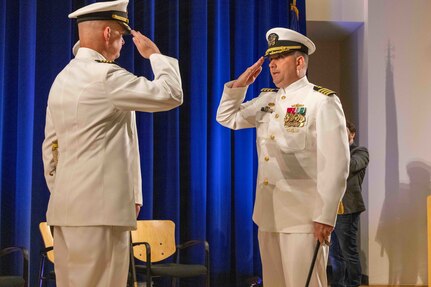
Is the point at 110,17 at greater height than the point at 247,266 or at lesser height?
greater

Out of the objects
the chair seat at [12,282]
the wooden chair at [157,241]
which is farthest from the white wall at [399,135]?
the chair seat at [12,282]

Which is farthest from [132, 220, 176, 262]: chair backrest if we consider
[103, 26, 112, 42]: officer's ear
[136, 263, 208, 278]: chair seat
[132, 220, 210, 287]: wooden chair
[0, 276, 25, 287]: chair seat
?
[103, 26, 112, 42]: officer's ear

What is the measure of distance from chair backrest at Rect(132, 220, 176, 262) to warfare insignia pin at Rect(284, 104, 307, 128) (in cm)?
234

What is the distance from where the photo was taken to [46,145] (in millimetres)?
2945

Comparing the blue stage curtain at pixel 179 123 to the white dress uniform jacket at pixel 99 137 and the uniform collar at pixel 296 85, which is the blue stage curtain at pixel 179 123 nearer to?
the uniform collar at pixel 296 85

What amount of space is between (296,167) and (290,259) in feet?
1.42

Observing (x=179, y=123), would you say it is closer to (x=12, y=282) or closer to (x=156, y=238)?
(x=156, y=238)

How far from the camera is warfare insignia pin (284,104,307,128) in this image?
3.29 m

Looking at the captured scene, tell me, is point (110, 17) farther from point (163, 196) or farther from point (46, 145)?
point (163, 196)

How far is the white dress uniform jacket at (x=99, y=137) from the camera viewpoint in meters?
2.64

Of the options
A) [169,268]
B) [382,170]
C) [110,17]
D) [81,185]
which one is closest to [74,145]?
[81,185]

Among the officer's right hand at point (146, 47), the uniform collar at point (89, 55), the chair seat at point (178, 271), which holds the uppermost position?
the officer's right hand at point (146, 47)

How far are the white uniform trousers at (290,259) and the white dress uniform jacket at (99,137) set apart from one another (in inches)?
31.9

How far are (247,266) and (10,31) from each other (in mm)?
2849
